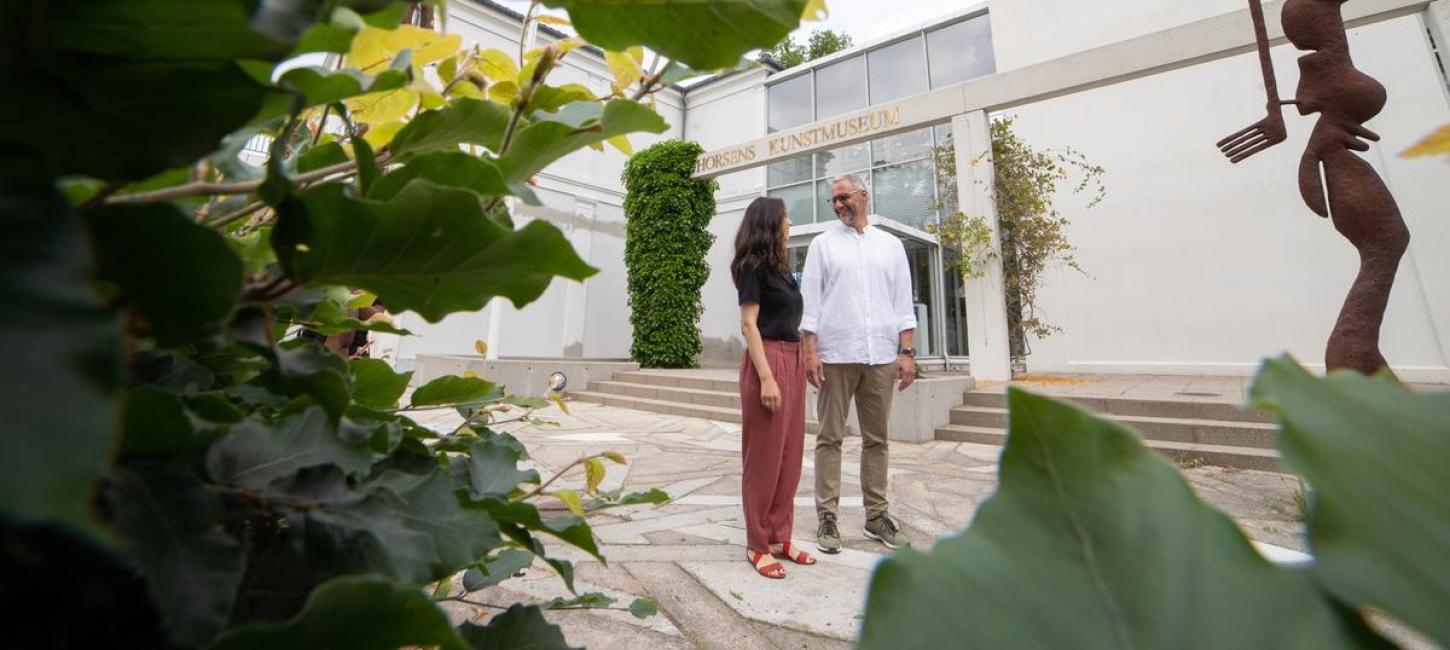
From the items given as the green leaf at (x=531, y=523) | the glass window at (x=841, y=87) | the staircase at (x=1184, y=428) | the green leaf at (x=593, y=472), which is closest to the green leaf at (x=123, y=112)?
the green leaf at (x=531, y=523)

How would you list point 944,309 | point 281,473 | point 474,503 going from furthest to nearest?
1. point 944,309
2. point 474,503
3. point 281,473

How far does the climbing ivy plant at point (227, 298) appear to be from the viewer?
0.55 feet

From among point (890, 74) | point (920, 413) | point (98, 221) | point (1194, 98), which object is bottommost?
point (920, 413)

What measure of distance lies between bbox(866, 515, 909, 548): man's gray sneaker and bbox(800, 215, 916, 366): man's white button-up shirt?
2.32 feet

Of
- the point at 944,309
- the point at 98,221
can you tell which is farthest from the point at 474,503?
the point at 944,309

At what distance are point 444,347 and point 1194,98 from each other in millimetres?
13298

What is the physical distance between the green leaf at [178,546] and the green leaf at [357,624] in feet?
0.08

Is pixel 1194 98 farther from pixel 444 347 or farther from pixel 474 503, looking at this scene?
pixel 444 347

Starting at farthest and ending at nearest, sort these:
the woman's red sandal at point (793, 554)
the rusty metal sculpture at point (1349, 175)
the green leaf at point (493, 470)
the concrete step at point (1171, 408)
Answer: the concrete step at point (1171, 408), the woman's red sandal at point (793, 554), the rusty metal sculpture at point (1349, 175), the green leaf at point (493, 470)

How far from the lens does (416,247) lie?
0.34 meters

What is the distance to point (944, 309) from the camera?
9727 millimetres

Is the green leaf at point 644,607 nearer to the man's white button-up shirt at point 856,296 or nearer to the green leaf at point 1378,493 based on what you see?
the green leaf at point 1378,493

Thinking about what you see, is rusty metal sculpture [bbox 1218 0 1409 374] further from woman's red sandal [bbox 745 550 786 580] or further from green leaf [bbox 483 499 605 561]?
green leaf [bbox 483 499 605 561]

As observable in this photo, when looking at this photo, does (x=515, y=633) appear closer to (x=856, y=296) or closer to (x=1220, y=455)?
(x=856, y=296)
